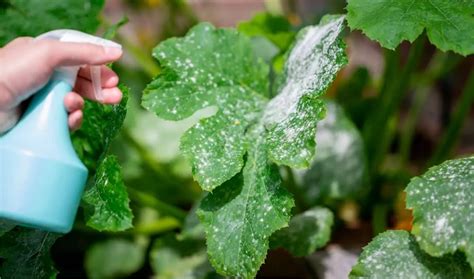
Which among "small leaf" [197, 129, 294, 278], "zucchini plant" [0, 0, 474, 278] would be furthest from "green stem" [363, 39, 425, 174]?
"small leaf" [197, 129, 294, 278]

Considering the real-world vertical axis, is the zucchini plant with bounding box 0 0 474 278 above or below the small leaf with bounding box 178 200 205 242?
above

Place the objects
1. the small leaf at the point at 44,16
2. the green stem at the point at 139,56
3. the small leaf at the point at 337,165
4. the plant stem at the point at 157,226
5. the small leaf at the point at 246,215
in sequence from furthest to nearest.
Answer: the green stem at the point at 139,56 < the plant stem at the point at 157,226 < the small leaf at the point at 337,165 < the small leaf at the point at 44,16 < the small leaf at the point at 246,215

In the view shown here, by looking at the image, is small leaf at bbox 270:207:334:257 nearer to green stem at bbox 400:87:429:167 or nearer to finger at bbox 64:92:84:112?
finger at bbox 64:92:84:112

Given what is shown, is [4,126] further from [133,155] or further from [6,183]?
[133,155]

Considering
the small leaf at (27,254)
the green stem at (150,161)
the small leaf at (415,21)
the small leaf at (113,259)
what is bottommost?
the small leaf at (113,259)

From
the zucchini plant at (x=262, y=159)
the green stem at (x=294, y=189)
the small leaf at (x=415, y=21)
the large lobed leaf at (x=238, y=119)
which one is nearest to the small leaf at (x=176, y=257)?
the zucchini plant at (x=262, y=159)

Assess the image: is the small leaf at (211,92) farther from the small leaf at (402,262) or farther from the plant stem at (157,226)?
the plant stem at (157,226)

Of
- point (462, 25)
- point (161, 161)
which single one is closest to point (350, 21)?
point (462, 25)
